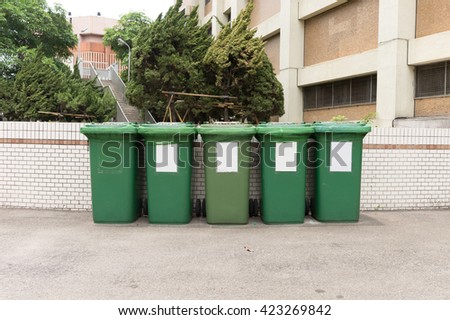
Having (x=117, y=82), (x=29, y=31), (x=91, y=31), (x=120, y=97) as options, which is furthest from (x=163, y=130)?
(x=91, y=31)

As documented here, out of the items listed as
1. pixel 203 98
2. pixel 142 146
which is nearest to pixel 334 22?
pixel 203 98

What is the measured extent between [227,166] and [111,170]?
1.78 meters

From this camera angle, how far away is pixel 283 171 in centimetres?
641

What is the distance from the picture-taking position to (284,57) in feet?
73.1

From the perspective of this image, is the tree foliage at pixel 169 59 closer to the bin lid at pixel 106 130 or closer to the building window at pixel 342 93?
the building window at pixel 342 93

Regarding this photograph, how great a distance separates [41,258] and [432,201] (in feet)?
22.3

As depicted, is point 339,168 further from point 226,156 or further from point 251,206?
point 226,156

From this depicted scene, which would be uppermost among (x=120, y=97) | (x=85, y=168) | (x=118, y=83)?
(x=118, y=83)

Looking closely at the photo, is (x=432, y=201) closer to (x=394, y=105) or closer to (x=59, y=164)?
(x=59, y=164)

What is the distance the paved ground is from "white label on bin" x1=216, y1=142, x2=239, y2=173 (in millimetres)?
916

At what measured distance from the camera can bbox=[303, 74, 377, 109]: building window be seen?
56.8 ft

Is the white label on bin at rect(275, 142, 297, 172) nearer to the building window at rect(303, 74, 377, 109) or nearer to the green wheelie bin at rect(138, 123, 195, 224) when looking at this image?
the green wheelie bin at rect(138, 123, 195, 224)

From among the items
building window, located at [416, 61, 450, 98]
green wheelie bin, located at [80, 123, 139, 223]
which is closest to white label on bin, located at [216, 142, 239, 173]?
green wheelie bin, located at [80, 123, 139, 223]

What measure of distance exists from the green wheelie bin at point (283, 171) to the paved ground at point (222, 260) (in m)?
0.28
